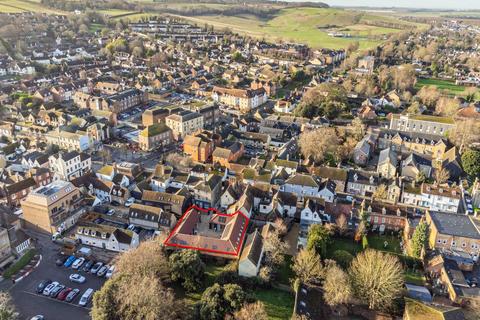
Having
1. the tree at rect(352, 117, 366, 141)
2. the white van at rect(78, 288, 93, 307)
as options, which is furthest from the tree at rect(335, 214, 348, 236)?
the tree at rect(352, 117, 366, 141)

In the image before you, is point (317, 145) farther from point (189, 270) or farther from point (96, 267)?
point (96, 267)

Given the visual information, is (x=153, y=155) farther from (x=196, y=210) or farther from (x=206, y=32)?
(x=206, y=32)

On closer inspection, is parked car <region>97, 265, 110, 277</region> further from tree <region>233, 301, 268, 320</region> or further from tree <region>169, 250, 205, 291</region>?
tree <region>233, 301, 268, 320</region>

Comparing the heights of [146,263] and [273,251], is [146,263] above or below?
above

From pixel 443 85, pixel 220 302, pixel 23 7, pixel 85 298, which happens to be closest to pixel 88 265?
pixel 85 298

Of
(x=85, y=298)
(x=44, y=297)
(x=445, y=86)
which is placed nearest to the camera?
(x=85, y=298)

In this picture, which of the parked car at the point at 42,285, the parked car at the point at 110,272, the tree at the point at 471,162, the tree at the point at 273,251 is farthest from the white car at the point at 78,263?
the tree at the point at 471,162

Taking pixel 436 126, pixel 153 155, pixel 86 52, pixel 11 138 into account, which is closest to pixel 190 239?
pixel 153 155
